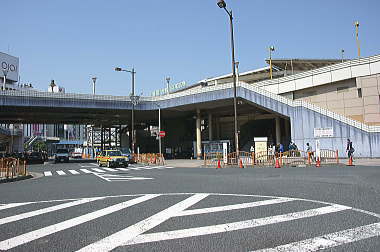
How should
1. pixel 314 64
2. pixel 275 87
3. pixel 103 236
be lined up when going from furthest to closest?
1. pixel 314 64
2. pixel 275 87
3. pixel 103 236

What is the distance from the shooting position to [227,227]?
5.14 m

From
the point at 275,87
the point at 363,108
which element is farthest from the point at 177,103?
the point at 363,108

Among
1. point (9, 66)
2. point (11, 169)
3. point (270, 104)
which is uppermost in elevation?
point (9, 66)

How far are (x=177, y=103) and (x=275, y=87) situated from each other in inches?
521

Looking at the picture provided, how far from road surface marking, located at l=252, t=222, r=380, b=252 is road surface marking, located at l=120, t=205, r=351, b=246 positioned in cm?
105

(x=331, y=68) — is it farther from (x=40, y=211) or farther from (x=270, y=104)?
(x=40, y=211)

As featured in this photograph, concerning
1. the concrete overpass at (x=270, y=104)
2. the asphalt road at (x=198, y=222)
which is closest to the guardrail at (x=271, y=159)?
the concrete overpass at (x=270, y=104)

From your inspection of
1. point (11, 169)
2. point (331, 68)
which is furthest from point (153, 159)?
point (331, 68)

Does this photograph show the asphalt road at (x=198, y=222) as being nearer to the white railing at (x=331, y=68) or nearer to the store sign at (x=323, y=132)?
the store sign at (x=323, y=132)

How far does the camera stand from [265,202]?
738cm

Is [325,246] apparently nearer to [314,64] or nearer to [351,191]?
[351,191]

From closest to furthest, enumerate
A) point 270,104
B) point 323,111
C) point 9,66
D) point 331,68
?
1. point 323,111
2. point 331,68
3. point 270,104
4. point 9,66

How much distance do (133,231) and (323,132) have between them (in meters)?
27.3

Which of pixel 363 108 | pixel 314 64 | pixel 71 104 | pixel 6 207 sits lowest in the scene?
pixel 6 207
